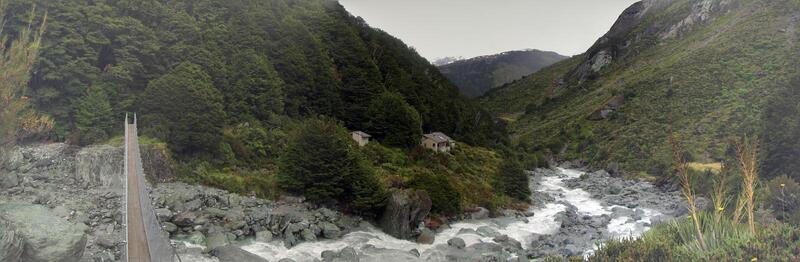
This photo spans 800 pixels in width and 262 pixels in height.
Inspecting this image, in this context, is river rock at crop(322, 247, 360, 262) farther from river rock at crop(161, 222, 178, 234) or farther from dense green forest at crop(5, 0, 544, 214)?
river rock at crop(161, 222, 178, 234)

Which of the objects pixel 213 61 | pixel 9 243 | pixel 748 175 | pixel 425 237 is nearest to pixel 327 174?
pixel 425 237

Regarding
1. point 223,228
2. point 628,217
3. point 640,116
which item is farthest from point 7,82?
point 640,116

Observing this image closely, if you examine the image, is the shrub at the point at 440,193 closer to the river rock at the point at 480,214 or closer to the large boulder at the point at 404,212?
the river rock at the point at 480,214

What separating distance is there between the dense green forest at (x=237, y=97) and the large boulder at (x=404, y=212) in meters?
1.30

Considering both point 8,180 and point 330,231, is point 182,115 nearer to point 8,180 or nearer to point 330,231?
point 8,180

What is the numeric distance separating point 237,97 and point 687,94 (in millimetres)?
60861

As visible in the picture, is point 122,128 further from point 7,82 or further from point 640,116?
point 640,116

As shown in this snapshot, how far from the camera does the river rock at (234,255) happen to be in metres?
18.1

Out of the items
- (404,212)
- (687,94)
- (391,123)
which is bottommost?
(404,212)

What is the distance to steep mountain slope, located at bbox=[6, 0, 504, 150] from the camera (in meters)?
26.7

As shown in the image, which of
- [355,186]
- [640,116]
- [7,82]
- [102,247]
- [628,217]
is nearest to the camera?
[7,82]

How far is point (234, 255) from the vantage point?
1820cm

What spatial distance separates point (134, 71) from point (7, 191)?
1417 centimetres

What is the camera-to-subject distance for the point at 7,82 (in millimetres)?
11336
